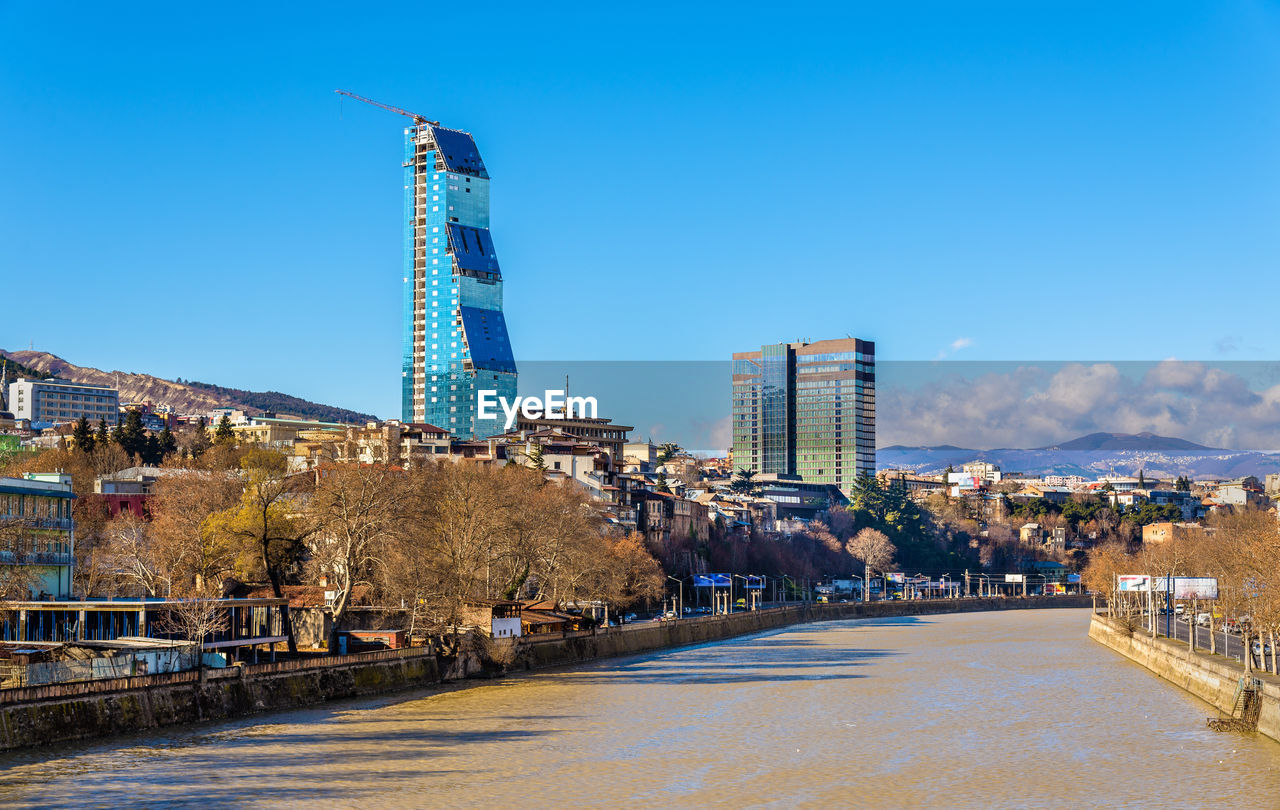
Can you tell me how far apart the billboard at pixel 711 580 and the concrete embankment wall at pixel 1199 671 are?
152ft

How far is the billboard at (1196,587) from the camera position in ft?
365

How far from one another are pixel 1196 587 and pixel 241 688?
85427mm

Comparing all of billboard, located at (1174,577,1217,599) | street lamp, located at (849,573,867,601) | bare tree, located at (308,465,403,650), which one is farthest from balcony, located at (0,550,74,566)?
street lamp, located at (849,573,867,601)

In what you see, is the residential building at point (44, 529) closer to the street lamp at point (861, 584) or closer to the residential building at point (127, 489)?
the residential building at point (127, 489)

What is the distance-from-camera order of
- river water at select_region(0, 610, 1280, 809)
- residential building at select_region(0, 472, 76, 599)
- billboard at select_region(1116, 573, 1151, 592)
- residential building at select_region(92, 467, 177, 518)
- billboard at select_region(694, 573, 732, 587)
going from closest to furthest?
river water at select_region(0, 610, 1280, 809) → residential building at select_region(0, 472, 76, 599) → residential building at select_region(92, 467, 177, 518) → billboard at select_region(1116, 573, 1151, 592) → billboard at select_region(694, 573, 732, 587)

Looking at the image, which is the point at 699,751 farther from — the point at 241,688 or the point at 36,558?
the point at 36,558

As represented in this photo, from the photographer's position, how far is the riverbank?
41844 mm

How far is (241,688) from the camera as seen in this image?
51.0 m

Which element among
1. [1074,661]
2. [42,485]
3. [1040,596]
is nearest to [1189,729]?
[1074,661]

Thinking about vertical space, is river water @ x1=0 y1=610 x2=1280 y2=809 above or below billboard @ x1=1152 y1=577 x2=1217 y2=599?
below

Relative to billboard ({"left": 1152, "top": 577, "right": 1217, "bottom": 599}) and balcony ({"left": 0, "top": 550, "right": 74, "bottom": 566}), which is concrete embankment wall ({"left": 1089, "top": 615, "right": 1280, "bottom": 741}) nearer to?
billboard ({"left": 1152, "top": 577, "right": 1217, "bottom": 599})

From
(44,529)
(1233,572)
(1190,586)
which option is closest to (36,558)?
(44,529)

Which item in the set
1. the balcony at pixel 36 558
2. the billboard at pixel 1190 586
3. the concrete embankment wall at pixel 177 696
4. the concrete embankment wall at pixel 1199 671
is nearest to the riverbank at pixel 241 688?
the concrete embankment wall at pixel 177 696

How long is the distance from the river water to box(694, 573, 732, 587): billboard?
2578 inches
